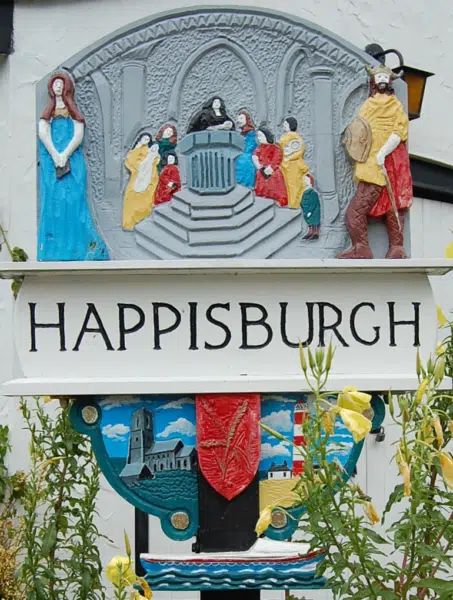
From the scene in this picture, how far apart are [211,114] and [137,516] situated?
2.21 meters

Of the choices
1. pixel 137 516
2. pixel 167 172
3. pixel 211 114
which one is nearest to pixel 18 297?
pixel 167 172

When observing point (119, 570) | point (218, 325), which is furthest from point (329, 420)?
point (218, 325)

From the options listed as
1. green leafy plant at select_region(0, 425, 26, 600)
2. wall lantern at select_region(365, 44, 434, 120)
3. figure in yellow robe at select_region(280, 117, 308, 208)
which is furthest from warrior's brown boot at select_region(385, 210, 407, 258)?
green leafy plant at select_region(0, 425, 26, 600)

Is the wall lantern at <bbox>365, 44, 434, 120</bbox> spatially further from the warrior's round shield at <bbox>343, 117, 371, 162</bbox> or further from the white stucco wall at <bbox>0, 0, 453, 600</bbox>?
the warrior's round shield at <bbox>343, 117, 371, 162</bbox>

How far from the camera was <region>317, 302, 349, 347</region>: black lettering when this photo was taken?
→ 2537mm

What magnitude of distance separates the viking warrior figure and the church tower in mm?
641

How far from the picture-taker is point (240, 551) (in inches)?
99.3

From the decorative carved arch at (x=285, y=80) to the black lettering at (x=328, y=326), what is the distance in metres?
0.50

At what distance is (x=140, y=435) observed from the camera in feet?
8.27

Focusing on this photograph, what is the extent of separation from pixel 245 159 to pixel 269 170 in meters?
0.07

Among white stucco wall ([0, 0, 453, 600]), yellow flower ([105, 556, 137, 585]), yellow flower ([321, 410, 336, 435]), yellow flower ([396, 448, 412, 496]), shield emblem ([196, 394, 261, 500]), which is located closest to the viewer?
yellow flower ([396, 448, 412, 496])

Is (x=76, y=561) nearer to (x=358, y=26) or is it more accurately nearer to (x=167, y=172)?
(x=167, y=172)

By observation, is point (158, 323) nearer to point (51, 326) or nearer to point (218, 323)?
point (218, 323)

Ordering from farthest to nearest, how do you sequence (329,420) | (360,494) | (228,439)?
(228,439) < (360,494) < (329,420)
